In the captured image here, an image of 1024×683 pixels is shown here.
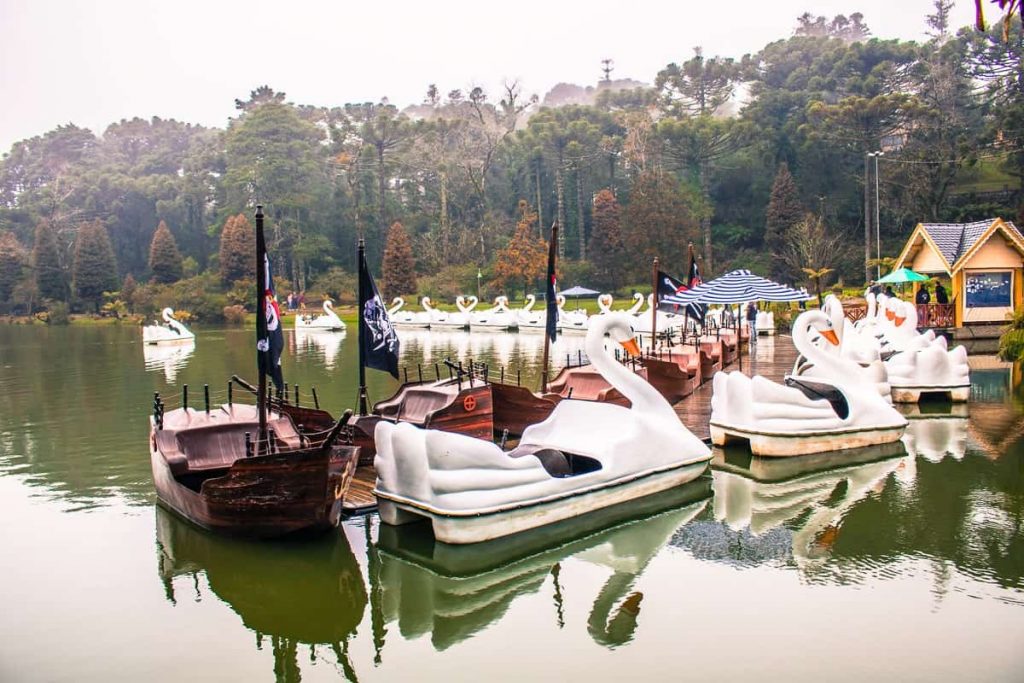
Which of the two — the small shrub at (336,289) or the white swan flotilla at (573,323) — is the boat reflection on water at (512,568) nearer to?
the white swan flotilla at (573,323)

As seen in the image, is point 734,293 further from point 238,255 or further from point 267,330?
point 238,255

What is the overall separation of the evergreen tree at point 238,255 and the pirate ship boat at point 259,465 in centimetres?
4790

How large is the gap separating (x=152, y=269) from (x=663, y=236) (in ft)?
118

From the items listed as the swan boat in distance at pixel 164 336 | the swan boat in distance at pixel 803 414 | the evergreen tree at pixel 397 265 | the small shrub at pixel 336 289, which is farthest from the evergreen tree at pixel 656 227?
the swan boat in distance at pixel 803 414

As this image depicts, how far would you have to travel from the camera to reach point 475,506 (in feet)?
26.2

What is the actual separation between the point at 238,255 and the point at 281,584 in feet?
169

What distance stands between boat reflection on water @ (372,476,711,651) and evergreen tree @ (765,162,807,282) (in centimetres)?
4319

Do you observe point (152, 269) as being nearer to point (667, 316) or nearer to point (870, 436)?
point (667, 316)

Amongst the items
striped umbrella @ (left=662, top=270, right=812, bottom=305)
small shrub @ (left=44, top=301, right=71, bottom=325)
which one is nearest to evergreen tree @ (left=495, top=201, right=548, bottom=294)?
Result: small shrub @ (left=44, top=301, right=71, bottom=325)

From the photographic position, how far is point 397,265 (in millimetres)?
53562

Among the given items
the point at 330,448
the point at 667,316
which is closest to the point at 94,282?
the point at 667,316

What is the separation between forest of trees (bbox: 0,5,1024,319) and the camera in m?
48.5

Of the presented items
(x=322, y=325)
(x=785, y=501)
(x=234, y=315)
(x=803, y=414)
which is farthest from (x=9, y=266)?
(x=785, y=501)

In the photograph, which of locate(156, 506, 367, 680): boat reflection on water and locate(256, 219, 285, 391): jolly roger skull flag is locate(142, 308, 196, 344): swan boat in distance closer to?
locate(156, 506, 367, 680): boat reflection on water
